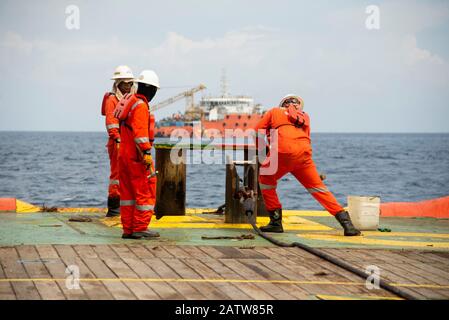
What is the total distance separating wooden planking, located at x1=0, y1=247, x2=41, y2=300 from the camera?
6512 mm

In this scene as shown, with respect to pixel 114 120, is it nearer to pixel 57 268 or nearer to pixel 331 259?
pixel 57 268

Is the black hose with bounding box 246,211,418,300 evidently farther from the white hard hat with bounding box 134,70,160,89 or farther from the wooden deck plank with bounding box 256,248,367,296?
the white hard hat with bounding box 134,70,160,89

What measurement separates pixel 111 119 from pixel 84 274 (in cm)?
441

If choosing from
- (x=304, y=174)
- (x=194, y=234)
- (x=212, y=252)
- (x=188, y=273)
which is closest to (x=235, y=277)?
(x=188, y=273)

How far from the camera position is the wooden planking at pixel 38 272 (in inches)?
257

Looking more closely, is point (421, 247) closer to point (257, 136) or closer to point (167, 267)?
point (257, 136)

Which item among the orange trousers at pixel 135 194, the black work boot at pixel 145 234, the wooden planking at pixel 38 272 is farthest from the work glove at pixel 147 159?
the wooden planking at pixel 38 272

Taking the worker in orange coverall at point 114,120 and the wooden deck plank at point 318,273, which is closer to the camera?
the wooden deck plank at point 318,273

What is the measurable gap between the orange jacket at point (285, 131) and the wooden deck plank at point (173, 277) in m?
2.73

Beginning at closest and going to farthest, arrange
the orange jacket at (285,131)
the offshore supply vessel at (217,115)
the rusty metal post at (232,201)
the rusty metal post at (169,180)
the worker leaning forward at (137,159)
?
the worker leaning forward at (137,159), the orange jacket at (285,131), the rusty metal post at (232,201), the rusty metal post at (169,180), the offshore supply vessel at (217,115)

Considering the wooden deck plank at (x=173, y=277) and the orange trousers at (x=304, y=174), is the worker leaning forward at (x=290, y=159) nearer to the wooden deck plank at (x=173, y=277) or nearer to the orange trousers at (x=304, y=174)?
the orange trousers at (x=304, y=174)

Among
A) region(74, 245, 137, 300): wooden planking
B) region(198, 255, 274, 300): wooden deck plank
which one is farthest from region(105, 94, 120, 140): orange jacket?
region(198, 255, 274, 300): wooden deck plank

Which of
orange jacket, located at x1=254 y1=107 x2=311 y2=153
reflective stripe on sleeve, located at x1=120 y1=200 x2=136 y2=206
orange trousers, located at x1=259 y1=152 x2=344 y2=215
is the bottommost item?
reflective stripe on sleeve, located at x1=120 y1=200 x2=136 y2=206
